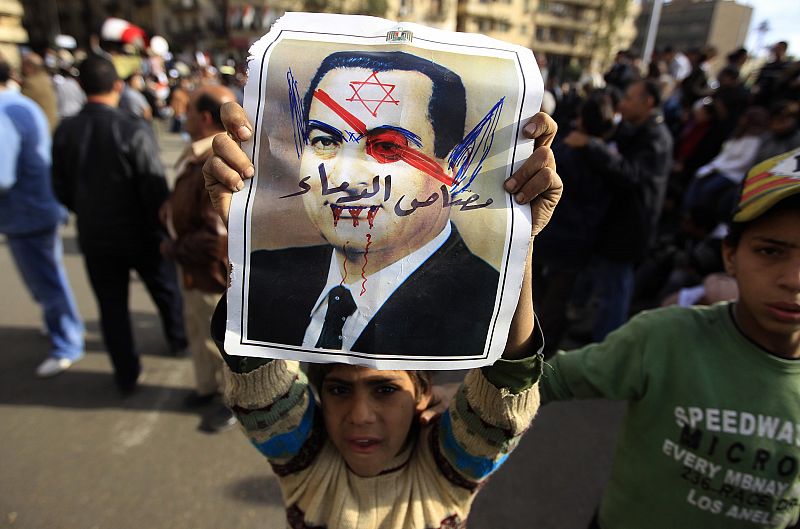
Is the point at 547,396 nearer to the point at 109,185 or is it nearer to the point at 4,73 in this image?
the point at 109,185

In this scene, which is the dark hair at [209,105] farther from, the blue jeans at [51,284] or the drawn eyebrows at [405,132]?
the drawn eyebrows at [405,132]

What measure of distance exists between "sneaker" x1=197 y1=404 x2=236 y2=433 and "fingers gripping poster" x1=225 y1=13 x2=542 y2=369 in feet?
6.54

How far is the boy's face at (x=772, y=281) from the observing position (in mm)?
950

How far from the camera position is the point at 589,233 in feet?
9.08

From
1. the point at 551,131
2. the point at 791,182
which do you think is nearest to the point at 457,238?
the point at 551,131

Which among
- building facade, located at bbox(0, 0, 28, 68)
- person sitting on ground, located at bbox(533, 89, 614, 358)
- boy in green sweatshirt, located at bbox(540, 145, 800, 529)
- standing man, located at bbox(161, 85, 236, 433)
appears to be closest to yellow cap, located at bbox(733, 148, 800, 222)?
boy in green sweatshirt, located at bbox(540, 145, 800, 529)

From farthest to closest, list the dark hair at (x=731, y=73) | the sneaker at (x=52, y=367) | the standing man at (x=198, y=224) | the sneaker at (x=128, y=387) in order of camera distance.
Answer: the dark hair at (x=731, y=73) < the sneaker at (x=52, y=367) < the sneaker at (x=128, y=387) < the standing man at (x=198, y=224)

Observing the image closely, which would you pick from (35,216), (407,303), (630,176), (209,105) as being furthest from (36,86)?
(407,303)

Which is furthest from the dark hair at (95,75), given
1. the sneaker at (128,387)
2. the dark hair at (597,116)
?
the dark hair at (597,116)

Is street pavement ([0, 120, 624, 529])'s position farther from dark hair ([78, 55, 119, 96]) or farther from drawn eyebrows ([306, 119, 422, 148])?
drawn eyebrows ([306, 119, 422, 148])

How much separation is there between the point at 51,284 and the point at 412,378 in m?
2.80

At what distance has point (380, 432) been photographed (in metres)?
1.00

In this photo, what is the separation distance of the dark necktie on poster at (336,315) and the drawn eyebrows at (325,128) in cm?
24

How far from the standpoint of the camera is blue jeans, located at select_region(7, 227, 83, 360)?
282 cm
